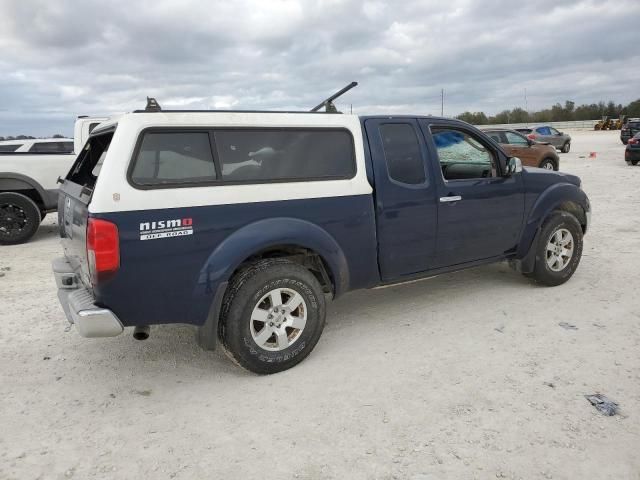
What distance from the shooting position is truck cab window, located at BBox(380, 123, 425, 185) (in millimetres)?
4152

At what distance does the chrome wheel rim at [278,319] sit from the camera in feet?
11.5

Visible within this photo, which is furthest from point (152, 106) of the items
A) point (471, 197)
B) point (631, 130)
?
point (631, 130)

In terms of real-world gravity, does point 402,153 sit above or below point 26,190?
above

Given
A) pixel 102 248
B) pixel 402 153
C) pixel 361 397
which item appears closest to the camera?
pixel 102 248

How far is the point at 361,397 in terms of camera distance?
325 centimetres

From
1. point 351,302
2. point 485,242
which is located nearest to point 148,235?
point 351,302

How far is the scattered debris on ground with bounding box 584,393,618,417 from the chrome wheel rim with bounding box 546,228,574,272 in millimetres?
2252

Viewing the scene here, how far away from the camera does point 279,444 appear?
2801 millimetres

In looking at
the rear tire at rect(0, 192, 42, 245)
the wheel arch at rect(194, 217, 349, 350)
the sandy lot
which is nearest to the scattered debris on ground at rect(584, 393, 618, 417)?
the sandy lot

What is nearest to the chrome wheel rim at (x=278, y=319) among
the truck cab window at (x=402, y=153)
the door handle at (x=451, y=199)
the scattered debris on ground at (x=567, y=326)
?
the truck cab window at (x=402, y=153)

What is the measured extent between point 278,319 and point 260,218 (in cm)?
74

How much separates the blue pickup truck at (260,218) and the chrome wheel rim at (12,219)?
4.94 meters

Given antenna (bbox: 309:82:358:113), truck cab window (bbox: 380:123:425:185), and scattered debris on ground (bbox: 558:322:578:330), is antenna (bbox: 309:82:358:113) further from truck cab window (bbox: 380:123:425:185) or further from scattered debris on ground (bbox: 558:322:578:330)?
scattered debris on ground (bbox: 558:322:578:330)

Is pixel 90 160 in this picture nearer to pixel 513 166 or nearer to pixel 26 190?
pixel 513 166
